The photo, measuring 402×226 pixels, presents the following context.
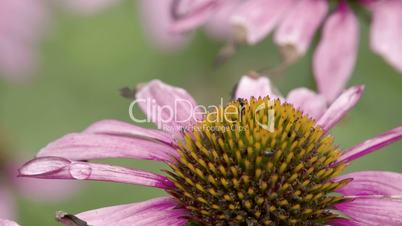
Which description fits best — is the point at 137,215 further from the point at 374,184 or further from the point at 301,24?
the point at 301,24

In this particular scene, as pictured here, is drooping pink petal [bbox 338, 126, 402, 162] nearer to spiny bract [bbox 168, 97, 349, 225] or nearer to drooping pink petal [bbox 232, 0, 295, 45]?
spiny bract [bbox 168, 97, 349, 225]

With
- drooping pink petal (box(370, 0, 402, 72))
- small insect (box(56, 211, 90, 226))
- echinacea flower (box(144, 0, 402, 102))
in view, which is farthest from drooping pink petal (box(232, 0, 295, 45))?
small insect (box(56, 211, 90, 226))

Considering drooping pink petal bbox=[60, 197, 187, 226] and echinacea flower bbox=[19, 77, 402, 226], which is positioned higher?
echinacea flower bbox=[19, 77, 402, 226]

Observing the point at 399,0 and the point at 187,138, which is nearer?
the point at 187,138

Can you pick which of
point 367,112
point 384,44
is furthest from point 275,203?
point 367,112

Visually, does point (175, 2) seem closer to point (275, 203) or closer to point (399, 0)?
point (399, 0)

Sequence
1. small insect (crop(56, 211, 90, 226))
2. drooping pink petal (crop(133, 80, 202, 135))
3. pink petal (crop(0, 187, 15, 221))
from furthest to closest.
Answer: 1. pink petal (crop(0, 187, 15, 221))
2. drooping pink petal (crop(133, 80, 202, 135))
3. small insect (crop(56, 211, 90, 226))

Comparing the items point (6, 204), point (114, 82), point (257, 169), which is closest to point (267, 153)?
Answer: point (257, 169)
